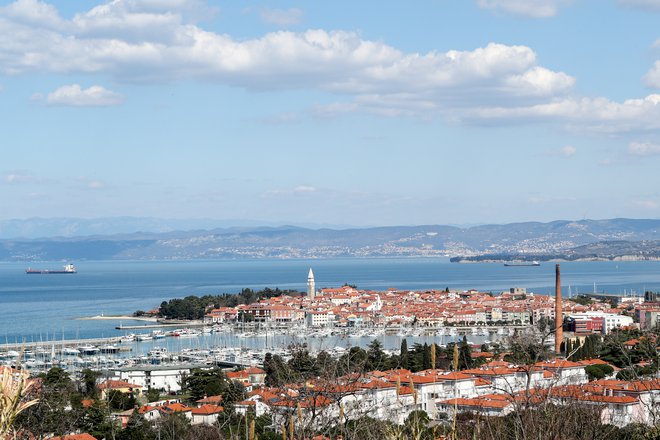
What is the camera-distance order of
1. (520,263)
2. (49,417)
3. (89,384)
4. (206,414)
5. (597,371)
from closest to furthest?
(49,417), (206,414), (597,371), (89,384), (520,263)

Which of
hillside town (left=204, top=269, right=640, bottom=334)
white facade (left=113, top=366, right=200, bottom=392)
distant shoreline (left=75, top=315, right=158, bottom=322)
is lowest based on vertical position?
distant shoreline (left=75, top=315, right=158, bottom=322)

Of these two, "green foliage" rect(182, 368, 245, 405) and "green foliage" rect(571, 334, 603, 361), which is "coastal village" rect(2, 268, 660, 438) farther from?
"green foliage" rect(571, 334, 603, 361)

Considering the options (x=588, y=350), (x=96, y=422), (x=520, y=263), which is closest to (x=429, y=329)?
(x=588, y=350)

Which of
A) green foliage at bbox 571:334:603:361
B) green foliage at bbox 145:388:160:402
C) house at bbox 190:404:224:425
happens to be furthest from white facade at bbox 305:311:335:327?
house at bbox 190:404:224:425

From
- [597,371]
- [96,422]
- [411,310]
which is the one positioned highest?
[96,422]

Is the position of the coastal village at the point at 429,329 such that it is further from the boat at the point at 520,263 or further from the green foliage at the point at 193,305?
the boat at the point at 520,263

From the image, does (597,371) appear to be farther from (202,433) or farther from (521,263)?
(521,263)

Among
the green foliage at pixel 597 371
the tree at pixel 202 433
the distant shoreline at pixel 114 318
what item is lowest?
the distant shoreline at pixel 114 318

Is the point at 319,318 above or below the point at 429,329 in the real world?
above

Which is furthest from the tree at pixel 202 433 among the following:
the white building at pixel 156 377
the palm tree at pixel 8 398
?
the white building at pixel 156 377
